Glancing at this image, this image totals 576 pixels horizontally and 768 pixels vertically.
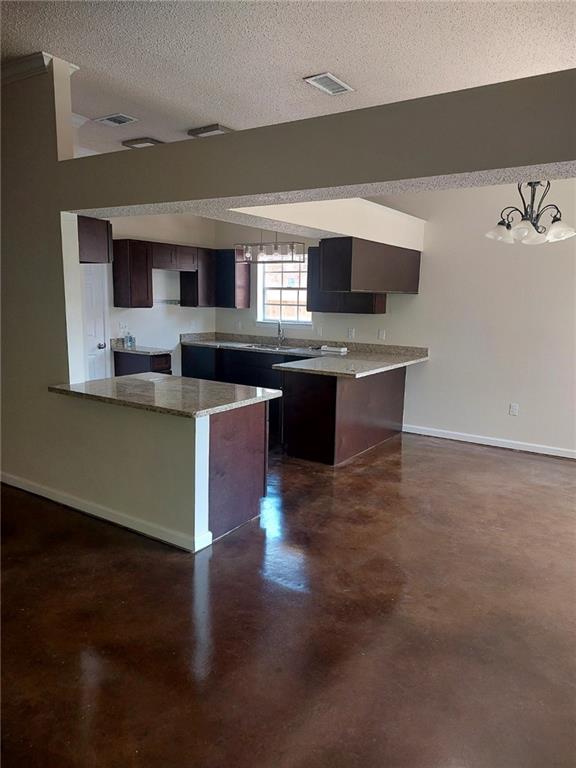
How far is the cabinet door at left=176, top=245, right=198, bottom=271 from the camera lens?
656 centimetres

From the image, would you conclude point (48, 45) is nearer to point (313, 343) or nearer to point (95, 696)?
point (95, 696)

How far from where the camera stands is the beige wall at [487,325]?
16.8 ft

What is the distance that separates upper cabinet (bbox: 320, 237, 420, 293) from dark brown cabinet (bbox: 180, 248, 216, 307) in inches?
94.7

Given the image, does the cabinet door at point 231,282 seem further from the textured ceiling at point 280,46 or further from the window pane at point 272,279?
the textured ceiling at point 280,46

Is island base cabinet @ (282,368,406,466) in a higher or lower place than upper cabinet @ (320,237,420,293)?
lower

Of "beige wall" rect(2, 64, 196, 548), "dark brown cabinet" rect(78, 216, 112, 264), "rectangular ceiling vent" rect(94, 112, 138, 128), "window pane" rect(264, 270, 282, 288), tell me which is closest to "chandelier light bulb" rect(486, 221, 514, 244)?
"beige wall" rect(2, 64, 196, 548)

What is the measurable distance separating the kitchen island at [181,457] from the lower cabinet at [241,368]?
75.9 inches

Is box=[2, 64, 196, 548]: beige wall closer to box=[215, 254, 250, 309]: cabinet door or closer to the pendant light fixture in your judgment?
the pendant light fixture

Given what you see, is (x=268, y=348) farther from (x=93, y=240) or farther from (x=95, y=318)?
(x=93, y=240)

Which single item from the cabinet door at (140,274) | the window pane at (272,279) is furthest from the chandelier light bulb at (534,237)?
the cabinet door at (140,274)

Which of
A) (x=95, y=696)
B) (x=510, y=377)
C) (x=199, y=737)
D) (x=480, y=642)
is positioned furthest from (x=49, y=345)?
(x=510, y=377)

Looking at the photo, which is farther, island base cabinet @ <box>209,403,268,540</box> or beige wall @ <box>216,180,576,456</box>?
beige wall @ <box>216,180,576,456</box>

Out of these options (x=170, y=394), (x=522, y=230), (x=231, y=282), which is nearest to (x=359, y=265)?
(x=522, y=230)

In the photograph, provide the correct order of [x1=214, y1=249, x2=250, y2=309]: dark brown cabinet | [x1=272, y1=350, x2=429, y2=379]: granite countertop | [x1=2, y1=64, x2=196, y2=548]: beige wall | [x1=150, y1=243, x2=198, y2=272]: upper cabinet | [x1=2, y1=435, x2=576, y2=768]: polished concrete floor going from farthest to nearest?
[x1=214, y1=249, x2=250, y2=309]: dark brown cabinet → [x1=150, y1=243, x2=198, y2=272]: upper cabinet → [x1=272, y1=350, x2=429, y2=379]: granite countertop → [x1=2, y1=64, x2=196, y2=548]: beige wall → [x1=2, y1=435, x2=576, y2=768]: polished concrete floor
